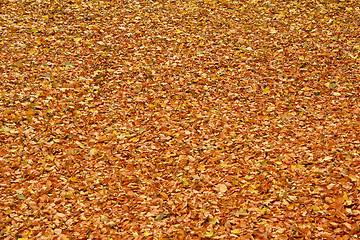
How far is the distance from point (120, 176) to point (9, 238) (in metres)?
1.59

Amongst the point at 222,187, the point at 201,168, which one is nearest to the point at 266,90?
the point at 201,168

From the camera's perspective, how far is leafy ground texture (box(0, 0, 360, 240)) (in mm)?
4594

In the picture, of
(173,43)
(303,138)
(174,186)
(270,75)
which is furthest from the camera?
(173,43)

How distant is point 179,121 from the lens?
6.10 meters

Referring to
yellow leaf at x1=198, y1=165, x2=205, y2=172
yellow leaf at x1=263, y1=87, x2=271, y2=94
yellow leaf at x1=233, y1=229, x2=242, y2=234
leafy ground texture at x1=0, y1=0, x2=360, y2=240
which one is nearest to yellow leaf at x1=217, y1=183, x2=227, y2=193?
leafy ground texture at x1=0, y1=0, x2=360, y2=240

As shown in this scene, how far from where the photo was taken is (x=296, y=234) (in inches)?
170

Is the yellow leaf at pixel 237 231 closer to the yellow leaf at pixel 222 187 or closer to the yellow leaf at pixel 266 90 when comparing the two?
the yellow leaf at pixel 222 187

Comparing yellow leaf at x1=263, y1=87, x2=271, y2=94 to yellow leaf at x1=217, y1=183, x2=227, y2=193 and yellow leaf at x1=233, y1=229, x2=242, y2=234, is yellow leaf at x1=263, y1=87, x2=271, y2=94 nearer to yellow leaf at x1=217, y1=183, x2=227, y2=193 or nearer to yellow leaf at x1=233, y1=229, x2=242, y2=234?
yellow leaf at x1=217, y1=183, x2=227, y2=193

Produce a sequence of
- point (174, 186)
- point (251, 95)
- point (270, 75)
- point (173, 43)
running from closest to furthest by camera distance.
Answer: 1. point (174, 186)
2. point (251, 95)
3. point (270, 75)
4. point (173, 43)

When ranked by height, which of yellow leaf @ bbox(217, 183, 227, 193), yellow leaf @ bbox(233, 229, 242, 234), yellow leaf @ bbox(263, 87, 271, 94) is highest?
yellow leaf @ bbox(263, 87, 271, 94)

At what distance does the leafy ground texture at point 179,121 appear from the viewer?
181 inches

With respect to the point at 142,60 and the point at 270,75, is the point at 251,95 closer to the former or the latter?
the point at 270,75

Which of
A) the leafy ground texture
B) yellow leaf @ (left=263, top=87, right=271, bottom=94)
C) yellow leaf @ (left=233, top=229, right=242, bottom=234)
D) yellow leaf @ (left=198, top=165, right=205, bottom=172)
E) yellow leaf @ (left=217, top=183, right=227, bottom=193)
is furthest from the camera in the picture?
yellow leaf @ (left=263, top=87, right=271, bottom=94)

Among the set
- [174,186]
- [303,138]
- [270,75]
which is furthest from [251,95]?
[174,186]
